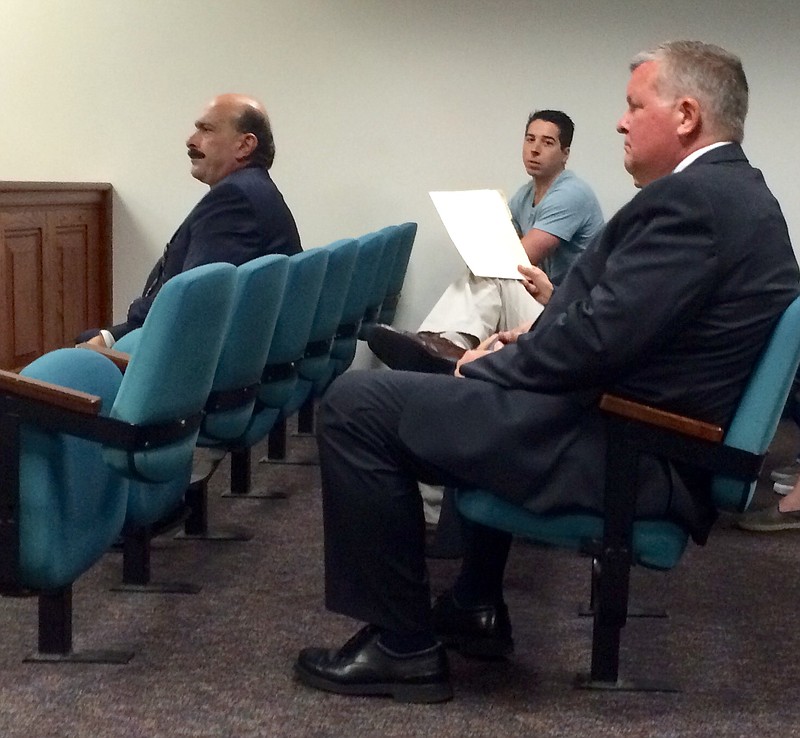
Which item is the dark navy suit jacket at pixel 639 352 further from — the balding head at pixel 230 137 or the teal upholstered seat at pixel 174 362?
the balding head at pixel 230 137

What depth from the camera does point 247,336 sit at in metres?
2.34

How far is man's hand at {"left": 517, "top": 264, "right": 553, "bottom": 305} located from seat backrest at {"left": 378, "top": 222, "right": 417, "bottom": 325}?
56.1 inches

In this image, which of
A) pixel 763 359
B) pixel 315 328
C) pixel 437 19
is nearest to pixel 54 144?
pixel 437 19

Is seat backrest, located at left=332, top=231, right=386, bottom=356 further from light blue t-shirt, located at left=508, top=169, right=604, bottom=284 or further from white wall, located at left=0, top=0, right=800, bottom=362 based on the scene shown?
white wall, located at left=0, top=0, right=800, bottom=362

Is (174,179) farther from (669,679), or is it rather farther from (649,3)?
(669,679)

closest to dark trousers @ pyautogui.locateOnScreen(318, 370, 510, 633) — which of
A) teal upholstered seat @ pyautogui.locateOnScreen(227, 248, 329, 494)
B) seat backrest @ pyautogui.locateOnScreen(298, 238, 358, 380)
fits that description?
teal upholstered seat @ pyautogui.locateOnScreen(227, 248, 329, 494)

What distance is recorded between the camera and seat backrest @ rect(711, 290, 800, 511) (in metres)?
1.77

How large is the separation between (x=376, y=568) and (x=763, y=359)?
0.75m

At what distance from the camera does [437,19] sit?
15.8ft

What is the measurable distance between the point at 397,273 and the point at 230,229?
4.77 feet

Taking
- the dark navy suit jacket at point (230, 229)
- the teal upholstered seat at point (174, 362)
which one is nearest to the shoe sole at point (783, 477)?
the dark navy suit jacket at point (230, 229)

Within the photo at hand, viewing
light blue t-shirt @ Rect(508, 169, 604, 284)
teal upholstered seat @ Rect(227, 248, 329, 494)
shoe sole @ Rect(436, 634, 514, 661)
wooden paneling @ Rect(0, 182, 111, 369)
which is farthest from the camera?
wooden paneling @ Rect(0, 182, 111, 369)

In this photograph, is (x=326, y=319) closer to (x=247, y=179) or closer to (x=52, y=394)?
(x=247, y=179)

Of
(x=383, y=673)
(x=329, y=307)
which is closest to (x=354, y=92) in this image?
(x=329, y=307)
